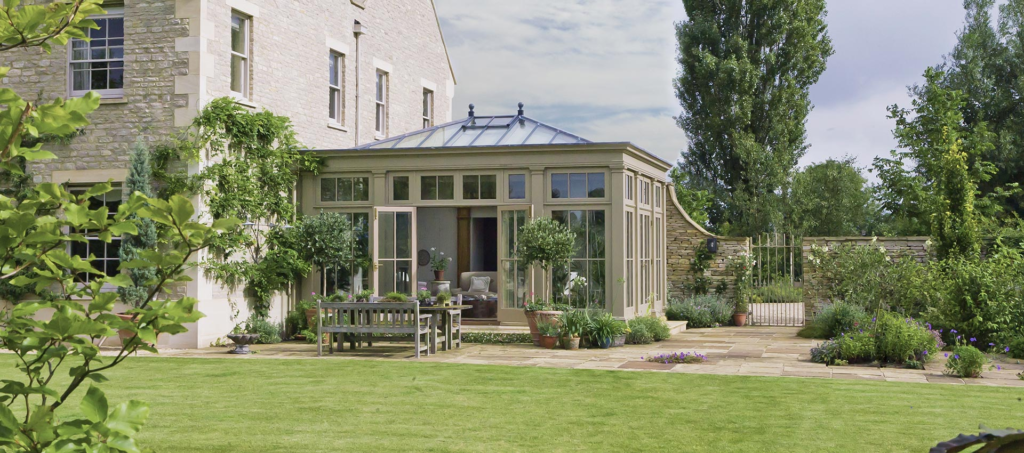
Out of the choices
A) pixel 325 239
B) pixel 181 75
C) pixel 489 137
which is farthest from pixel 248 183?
pixel 489 137

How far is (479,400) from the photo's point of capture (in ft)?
27.6

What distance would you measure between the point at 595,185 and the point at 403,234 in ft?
10.3

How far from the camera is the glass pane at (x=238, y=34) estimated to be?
14359 mm

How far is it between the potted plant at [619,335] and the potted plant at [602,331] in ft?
0.27

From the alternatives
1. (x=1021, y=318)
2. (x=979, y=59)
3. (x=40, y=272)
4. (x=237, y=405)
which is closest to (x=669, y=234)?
(x=1021, y=318)

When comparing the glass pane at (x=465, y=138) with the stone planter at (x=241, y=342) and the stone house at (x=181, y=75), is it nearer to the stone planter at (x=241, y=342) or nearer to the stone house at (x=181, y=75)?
the stone house at (x=181, y=75)

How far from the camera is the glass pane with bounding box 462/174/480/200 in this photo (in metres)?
15.0

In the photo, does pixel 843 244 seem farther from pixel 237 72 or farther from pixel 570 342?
pixel 237 72

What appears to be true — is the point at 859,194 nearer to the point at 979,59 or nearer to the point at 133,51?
the point at 979,59

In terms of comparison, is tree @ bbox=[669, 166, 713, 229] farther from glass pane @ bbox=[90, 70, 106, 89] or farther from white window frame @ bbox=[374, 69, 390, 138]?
glass pane @ bbox=[90, 70, 106, 89]

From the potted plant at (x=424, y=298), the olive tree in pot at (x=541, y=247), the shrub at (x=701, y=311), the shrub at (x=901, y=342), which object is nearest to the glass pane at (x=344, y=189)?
the potted plant at (x=424, y=298)

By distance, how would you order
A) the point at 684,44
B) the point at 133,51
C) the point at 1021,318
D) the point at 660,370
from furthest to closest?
the point at 684,44 < the point at 133,51 < the point at 1021,318 < the point at 660,370

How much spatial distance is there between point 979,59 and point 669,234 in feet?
48.2

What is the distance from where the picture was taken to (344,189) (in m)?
15.5
